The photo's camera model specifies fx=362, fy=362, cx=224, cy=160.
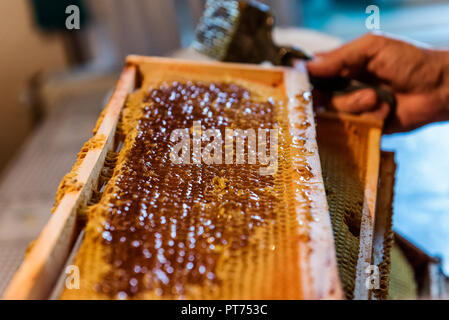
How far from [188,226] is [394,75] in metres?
1.39

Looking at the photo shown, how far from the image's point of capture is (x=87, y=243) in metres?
0.85

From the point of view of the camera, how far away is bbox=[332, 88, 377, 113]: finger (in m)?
1.57

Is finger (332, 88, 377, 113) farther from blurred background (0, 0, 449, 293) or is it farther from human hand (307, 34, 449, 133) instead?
blurred background (0, 0, 449, 293)

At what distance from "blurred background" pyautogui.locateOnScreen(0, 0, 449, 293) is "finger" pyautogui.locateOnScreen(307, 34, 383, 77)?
2.56 feet

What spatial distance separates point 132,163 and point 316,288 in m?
0.59

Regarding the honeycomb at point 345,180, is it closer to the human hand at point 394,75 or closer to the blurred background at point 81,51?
the human hand at point 394,75

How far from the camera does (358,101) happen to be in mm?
1572

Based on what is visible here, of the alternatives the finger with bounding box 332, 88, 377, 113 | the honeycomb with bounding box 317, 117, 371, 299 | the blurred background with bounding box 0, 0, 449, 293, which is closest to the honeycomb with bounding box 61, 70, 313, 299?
the honeycomb with bounding box 317, 117, 371, 299

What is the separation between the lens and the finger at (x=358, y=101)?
5.16ft

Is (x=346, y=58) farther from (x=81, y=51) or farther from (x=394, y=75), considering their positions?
(x=81, y=51)

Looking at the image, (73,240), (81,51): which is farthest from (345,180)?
(81,51)

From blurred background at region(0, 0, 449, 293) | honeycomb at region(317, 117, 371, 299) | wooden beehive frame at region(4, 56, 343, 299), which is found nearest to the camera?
wooden beehive frame at region(4, 56, 343, 299)
